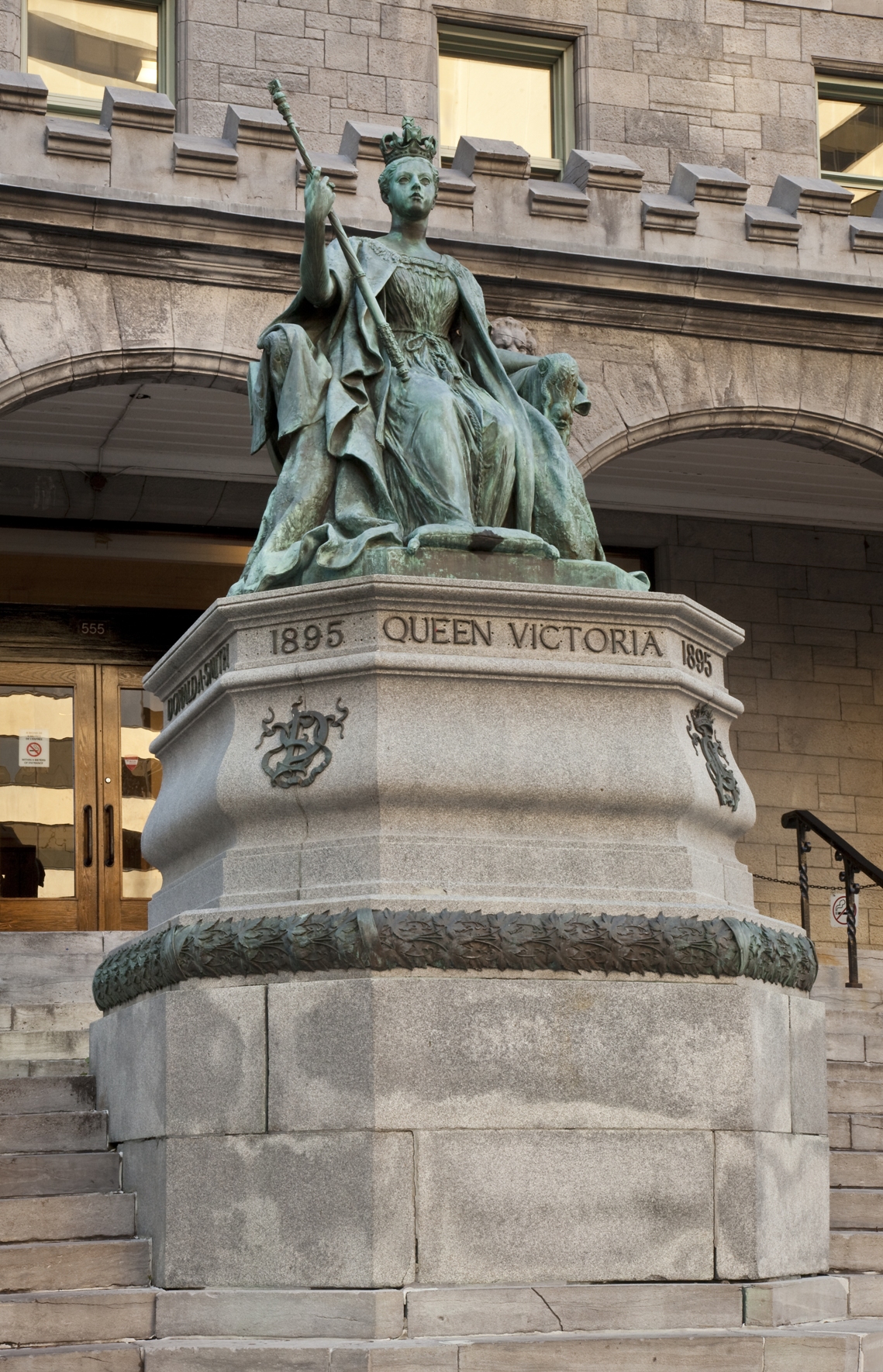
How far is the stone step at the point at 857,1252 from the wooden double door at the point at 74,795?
8577 millimetres

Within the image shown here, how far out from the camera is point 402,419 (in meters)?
6.68

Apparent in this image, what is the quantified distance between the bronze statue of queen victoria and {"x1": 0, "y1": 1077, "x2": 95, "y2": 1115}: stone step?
188 centimetres

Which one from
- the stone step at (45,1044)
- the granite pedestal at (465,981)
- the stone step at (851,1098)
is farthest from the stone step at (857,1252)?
the stone step at (45,1044)

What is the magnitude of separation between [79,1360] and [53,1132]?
1312 mm

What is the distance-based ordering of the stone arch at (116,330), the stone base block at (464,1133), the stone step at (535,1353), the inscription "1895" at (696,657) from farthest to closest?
the stone arch at (116,330) → the inscription "1895" at (696,657) → the stone base block at (464,1133) → the stone step at (535,1353)

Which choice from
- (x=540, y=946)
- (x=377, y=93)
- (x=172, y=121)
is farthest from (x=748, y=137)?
(x=540, y=946)

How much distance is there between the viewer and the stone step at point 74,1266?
5.72m

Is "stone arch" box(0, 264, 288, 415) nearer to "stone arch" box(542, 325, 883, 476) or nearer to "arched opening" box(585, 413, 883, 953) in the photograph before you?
"stone arch" box(542, 325, 883, 476)

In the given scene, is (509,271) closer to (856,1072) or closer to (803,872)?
(803,872)

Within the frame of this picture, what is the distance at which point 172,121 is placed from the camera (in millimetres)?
11305

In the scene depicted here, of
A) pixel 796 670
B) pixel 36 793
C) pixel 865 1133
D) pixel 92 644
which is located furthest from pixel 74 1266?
pixel 796 670

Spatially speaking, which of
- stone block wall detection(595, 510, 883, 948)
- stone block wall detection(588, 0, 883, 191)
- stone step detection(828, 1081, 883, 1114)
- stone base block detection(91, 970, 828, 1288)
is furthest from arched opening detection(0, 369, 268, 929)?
stone base block detection(91, 970, 828, 1288)

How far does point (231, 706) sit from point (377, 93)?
903cm

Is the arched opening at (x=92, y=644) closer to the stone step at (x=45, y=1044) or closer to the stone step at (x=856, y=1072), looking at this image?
the stone step at (x=45, y=1044)
